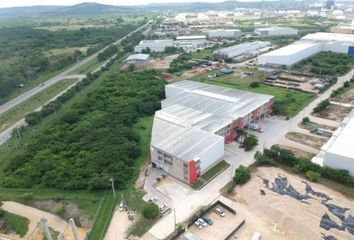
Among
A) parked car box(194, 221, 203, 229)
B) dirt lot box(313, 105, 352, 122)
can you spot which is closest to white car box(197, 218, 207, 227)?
parked car box(194, 221, 203, 229)

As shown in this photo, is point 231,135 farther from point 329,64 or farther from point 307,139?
point 329,64

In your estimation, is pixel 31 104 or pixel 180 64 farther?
pixel 180 64

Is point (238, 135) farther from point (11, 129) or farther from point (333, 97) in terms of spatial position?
point (11, 129)

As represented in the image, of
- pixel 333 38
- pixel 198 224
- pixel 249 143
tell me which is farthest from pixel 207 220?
pixel 333 38


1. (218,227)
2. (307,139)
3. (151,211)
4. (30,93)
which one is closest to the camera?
(218,227)

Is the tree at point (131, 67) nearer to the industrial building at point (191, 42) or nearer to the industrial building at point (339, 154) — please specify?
the industrial building at point (191, 42)
